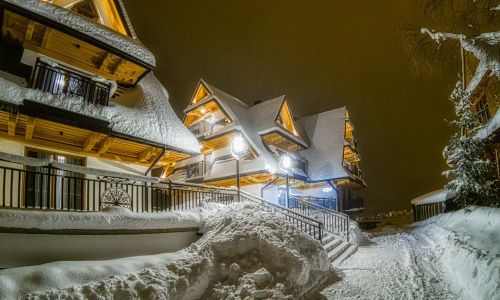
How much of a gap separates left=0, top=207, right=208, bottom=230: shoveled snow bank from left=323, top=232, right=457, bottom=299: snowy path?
4.34m

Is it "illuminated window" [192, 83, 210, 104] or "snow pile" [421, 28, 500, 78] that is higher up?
"illuminated window" [192, 83, 210, 104]

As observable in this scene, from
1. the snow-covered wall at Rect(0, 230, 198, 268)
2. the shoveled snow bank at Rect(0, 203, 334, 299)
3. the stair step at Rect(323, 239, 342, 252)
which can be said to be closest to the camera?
the shoveled snow bank at Rect(0, 203, 334, 299)

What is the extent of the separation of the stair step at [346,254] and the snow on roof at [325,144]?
1018 cm

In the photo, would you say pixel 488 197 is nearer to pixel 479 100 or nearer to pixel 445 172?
pixel 445 172

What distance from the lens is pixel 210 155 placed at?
21.5m

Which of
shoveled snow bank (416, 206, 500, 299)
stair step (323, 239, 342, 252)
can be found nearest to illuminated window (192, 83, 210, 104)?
stair step (323, 239, 342, 252)

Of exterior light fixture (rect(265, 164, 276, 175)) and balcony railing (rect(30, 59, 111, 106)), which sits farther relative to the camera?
exterior light fixture (rect(265, 164, 276, 175))

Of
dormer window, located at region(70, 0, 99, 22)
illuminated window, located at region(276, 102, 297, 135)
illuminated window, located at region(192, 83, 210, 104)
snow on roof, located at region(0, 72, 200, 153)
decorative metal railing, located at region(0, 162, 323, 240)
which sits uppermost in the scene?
dormer window, located at region(70, 0, 99, 22)

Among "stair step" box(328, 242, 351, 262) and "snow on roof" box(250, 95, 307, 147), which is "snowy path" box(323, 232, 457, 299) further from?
"snow on roof" box(250, 95, 307, 147)

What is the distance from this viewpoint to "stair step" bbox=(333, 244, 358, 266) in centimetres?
1050

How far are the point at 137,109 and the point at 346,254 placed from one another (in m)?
10.4

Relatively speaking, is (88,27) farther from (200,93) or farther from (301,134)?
(301,134)

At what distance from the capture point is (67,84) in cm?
1009

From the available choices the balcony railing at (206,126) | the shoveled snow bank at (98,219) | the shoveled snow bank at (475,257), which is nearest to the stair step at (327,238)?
the shoveled snow bank at (475,257)
